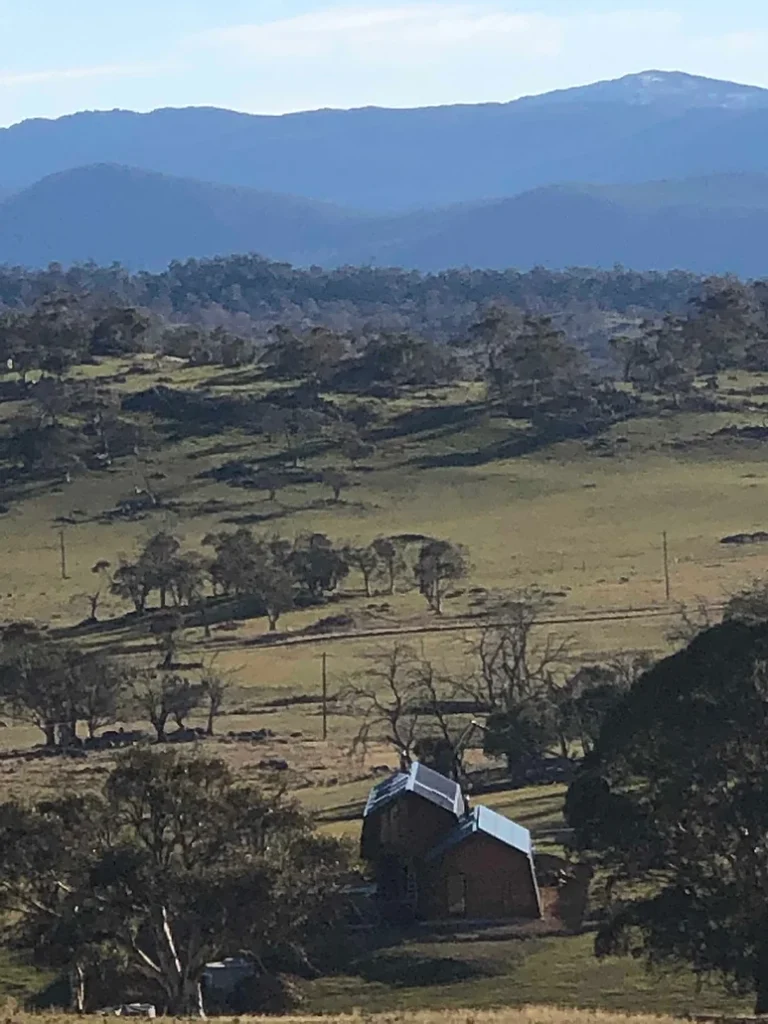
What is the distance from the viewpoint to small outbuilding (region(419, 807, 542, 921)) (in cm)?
3303

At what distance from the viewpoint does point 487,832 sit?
33.3m

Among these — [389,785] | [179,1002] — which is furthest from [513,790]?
[179,1002]

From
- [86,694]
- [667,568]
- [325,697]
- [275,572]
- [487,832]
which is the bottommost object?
[325,697]

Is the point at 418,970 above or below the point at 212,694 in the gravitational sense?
above

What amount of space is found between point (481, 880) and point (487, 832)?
0.87 meters

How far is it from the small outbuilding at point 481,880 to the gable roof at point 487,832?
0.7 inches

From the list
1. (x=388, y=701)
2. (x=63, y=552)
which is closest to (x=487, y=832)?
(x=388, y=701)

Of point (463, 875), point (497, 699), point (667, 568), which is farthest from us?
point (667, 568)

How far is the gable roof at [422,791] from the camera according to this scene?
3534 centimetres

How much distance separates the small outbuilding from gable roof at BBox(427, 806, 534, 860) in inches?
0.7

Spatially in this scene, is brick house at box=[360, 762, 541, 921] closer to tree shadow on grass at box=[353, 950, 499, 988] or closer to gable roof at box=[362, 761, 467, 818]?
gable roof at box=[362, 761, 467, 818]

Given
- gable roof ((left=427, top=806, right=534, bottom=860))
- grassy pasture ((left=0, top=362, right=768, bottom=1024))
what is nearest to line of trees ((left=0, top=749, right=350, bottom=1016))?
grassy pasture ((left=0, top=362, right=768, bottom=1024))

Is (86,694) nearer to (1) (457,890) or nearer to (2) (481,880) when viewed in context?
(1) (457,890)

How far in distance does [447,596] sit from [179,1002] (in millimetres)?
54442
